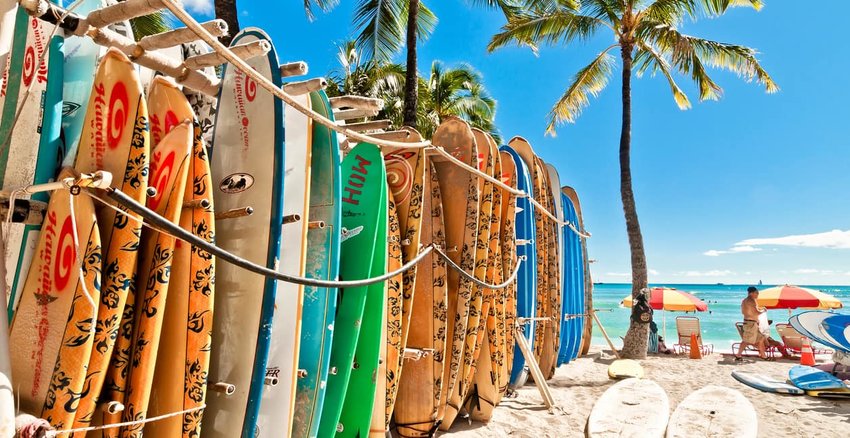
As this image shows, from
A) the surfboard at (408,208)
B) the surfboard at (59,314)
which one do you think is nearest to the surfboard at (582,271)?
the surfboard at (408,208)

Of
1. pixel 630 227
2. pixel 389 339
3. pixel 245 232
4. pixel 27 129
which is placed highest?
pixel 630 227

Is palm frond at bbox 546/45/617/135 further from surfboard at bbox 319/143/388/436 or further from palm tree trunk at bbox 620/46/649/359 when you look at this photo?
surfboard at bbox 319/143/388/436

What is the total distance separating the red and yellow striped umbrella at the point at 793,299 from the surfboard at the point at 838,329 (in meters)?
5.64

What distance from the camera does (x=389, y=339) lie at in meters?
3.15

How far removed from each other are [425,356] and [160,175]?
7.30 ft

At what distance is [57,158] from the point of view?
1.79 m

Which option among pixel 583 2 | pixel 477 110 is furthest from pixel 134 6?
pixel 477 110

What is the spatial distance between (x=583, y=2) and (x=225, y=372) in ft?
32.6

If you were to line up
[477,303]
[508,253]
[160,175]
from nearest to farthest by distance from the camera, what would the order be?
1. [160,175]
2. [477,303]
3. [508,253]

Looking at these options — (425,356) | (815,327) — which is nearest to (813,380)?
(815,327)

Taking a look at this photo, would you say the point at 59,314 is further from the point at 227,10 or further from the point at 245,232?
the point at 227,10

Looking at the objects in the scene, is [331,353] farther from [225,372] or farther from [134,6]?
[134,6]

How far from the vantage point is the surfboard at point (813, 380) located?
18.6 ft

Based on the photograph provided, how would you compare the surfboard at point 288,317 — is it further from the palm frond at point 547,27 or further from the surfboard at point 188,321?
the palm frond at point 547,27
